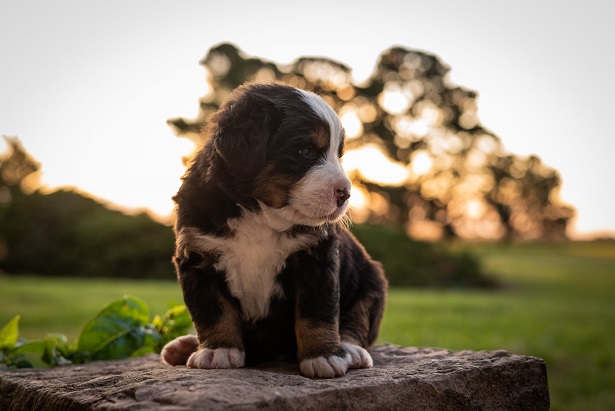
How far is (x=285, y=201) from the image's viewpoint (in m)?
3.08

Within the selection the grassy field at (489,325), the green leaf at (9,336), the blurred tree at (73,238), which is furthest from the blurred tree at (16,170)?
the green leaf at (9,336)

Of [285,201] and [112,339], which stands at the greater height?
[285,201]

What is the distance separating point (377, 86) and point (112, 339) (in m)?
21.9

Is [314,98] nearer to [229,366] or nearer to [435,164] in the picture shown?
[229,366]

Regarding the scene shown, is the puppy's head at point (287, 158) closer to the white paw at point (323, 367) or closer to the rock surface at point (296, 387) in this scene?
the white paw at point (323, 367)

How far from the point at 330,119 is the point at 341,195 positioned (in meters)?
0.42

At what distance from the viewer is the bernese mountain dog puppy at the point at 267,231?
3.08m

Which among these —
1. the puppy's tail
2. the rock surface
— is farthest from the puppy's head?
the puppy's tail

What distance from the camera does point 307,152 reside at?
10.2ft

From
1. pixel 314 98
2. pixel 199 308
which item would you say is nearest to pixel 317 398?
pixel 199 308

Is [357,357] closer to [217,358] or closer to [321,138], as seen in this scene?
[217,358]

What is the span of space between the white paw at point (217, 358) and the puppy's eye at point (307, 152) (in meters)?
1.06

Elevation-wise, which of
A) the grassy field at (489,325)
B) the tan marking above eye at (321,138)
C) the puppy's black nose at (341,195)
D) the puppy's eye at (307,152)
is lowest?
the grassy field at (489,325)

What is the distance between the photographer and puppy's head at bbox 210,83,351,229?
3.04 m
